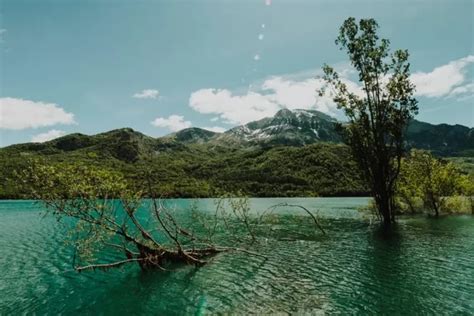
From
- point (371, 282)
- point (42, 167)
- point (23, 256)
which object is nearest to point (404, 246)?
point (371, 282)

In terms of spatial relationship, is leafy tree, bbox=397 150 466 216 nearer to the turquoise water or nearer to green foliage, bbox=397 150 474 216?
green foliage, bbox=397 150 474 216

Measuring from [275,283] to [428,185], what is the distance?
61593 mm

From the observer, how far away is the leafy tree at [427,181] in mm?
72438

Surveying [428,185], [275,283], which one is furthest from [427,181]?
[275,283]

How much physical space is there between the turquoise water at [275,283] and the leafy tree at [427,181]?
34654 mm

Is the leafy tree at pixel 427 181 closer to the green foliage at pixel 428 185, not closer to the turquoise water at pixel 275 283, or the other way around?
the green foliage at pixel 428 185

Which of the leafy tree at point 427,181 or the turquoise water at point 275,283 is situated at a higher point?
the leafy tree at point 427,181

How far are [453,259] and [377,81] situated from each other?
116 feet

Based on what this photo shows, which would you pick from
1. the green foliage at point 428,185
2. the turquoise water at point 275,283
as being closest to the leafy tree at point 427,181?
the green foliage at point 428,185

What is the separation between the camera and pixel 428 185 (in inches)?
2844

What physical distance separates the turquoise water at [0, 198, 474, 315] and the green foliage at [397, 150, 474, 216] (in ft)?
114

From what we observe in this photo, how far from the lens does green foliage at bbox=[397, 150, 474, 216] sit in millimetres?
72625

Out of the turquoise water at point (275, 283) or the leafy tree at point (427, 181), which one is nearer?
the turquoise water at point (275, 283)

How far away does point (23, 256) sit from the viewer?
39.7m
